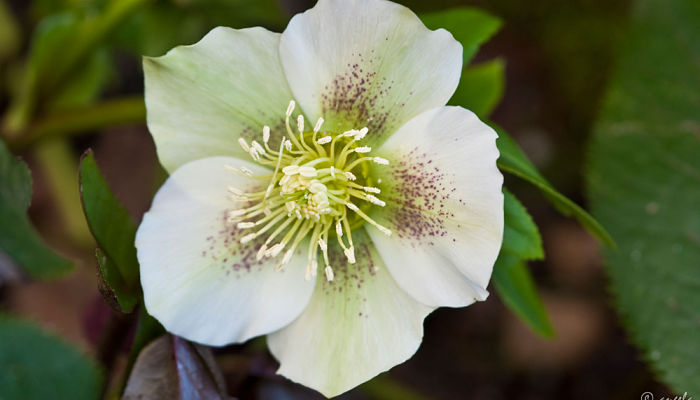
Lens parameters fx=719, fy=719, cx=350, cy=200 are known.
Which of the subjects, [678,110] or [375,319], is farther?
[678,110]

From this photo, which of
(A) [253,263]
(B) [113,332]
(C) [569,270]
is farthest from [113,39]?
(C) [569,270]

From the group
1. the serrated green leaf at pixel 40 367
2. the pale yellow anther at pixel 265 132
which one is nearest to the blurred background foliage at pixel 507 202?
the serrated green leaf at pixel 40 367

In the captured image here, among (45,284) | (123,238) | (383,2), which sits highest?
(383,2)

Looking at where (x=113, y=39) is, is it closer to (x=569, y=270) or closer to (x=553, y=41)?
(x=553, y=41)

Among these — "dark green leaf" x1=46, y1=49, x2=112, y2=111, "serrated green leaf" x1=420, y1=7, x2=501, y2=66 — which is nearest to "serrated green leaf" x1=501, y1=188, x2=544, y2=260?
"serrated green leaf" x1=420, y1=7, x2=501, y2=66

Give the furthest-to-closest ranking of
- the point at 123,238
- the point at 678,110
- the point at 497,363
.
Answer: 1. the point at 497,363
2. the point at 678,110
3. the point at 123,238

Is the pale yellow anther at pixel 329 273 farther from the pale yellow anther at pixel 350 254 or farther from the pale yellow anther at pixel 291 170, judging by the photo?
the pale yellow anther at pixel 291 170

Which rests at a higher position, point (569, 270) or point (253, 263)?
point (253, 263)

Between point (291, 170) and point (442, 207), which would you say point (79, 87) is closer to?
point (291, 170)
